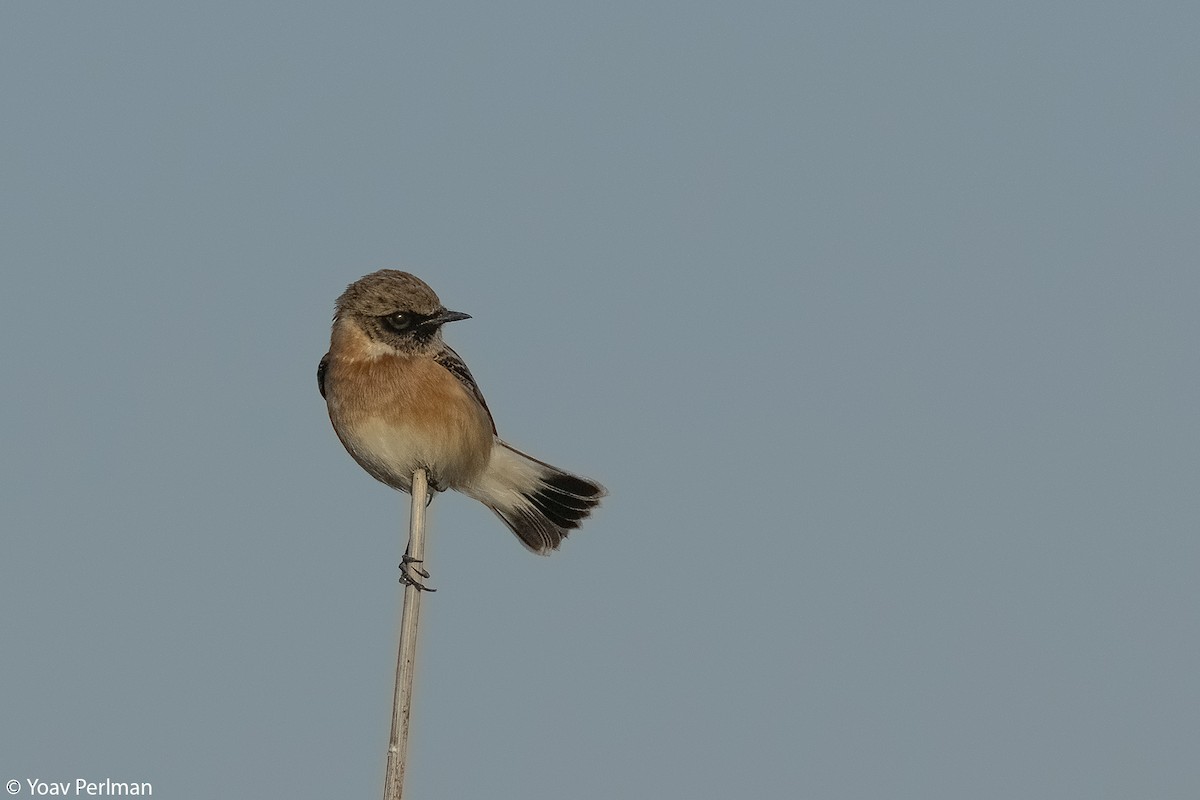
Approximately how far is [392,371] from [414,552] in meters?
2.64

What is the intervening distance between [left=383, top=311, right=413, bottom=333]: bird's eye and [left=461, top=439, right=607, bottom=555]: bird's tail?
6.06ft

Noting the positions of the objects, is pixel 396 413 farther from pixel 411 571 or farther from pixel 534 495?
pixel 411 571

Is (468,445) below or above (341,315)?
below

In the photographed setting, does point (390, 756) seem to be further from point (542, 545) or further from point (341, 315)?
point (542, 545)

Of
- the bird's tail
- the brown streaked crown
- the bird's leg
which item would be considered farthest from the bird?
the bird's leg

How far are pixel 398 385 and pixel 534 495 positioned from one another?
2.13 metres

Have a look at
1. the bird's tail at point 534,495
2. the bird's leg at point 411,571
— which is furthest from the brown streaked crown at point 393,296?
the bird's leg at point 411,571

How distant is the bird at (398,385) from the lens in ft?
33.8

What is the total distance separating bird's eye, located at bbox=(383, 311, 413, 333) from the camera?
407 inches

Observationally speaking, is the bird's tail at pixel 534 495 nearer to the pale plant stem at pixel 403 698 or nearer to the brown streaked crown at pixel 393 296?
the brown streaked crown at pixel 393 296

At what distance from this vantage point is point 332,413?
10680 millimetres

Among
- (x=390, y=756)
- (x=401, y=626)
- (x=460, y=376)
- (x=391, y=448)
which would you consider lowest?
(x=390, y=756)

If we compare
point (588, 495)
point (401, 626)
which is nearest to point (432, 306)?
point (588, 495)

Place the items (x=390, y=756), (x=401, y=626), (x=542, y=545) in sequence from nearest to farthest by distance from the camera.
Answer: (x=390, y=756) < (x=401, y=626) < (x=542, y=545)
